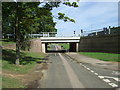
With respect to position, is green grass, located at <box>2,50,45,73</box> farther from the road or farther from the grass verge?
the road

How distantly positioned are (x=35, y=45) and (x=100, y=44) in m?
15.3

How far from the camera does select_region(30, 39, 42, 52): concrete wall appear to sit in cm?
4738

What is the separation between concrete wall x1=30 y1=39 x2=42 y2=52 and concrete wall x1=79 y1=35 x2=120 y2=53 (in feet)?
33.1

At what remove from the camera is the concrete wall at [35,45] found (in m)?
47.4

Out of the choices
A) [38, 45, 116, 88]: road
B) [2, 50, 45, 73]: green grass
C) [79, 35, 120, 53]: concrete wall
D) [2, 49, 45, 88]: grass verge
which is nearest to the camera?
[2, 49, 45, 88]: grass verge

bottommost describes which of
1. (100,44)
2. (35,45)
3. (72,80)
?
(72,80)

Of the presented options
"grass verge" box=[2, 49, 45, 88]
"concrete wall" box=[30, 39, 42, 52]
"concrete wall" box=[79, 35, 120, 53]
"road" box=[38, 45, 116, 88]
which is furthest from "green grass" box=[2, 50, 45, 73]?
"concrete wall" box=[30, 39, 42, 52]

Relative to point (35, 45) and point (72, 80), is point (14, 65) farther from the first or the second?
point (35, 45)

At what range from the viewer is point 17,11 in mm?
16562

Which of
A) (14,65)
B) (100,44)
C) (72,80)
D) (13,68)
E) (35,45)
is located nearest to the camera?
(72,80)

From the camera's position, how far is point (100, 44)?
40.5m

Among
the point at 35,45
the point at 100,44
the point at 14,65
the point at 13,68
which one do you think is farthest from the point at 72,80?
the point at 35,45

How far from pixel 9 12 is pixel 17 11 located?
0.94 meters

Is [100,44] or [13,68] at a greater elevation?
[100,44]
